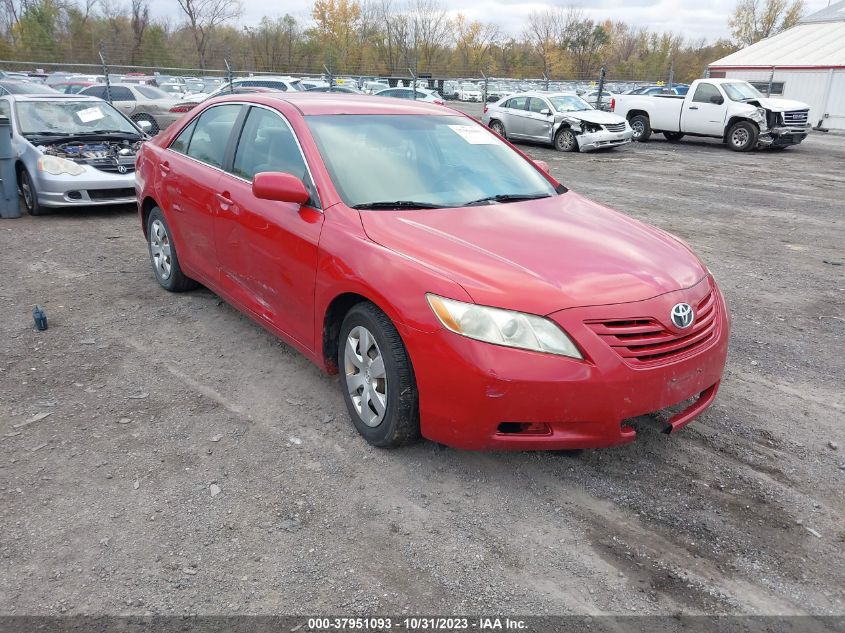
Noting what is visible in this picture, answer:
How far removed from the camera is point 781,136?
56.1ft

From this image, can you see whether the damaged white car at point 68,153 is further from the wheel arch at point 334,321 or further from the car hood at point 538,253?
the car hood at point 538,253

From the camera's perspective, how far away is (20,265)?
638 cm

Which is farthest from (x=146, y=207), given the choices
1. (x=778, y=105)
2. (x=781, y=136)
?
(x=778, y=105)

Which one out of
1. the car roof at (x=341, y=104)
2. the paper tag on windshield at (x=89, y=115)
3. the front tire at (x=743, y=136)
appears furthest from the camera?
the front tire at (x=743, y=136)

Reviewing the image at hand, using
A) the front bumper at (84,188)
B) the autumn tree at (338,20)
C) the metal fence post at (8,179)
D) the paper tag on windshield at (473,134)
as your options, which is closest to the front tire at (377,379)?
the paper tag on windshield at (473,134)

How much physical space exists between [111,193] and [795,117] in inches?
664

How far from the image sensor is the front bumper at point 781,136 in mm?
17047

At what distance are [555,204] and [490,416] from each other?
1668 mm

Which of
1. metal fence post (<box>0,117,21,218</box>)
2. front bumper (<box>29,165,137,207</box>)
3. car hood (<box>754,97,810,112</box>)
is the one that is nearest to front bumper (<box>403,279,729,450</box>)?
front bumper (<box>29,165,137,207</box>)

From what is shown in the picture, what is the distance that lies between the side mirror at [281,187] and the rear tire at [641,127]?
60.7ft

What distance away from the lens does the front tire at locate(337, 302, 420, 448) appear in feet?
9.65

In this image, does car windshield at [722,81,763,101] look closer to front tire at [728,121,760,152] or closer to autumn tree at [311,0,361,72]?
front tire at [728,121,760,152]

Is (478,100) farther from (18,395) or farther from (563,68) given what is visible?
(18,395)

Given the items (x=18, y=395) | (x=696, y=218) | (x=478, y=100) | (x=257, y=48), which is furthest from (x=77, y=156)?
(x=257, y=48)
